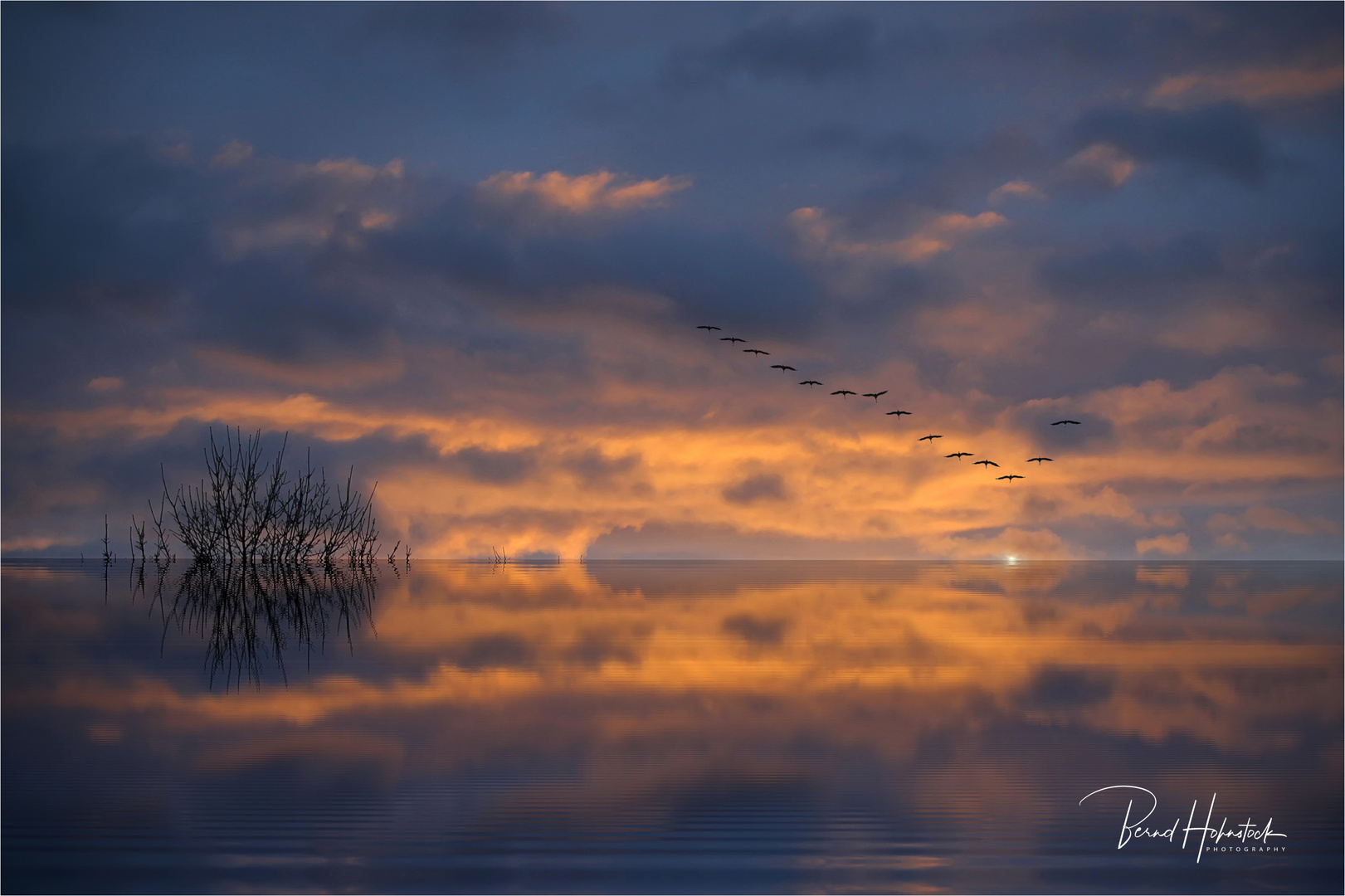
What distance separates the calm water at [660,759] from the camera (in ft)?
21.5

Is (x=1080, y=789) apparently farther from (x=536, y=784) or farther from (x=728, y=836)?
(x=536, y=784)

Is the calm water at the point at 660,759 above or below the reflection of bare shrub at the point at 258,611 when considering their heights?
below

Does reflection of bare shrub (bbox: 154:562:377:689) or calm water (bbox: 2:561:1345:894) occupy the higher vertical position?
reflection of bare shrub (bbox: 154:562:377:689)

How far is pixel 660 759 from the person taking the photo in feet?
30.5

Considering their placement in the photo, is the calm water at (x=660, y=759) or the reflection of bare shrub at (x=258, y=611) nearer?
the calm water at (x=660, y=759)

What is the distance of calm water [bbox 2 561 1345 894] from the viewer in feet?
21.5

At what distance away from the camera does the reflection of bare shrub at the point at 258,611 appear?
16.0 meters

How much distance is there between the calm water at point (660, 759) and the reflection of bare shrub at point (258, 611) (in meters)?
0.20

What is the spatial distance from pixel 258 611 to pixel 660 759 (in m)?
17.3

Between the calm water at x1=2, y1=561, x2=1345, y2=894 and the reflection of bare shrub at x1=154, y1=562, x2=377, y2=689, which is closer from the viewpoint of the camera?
the calm water at x1=2, y1=561, x2=1345, y2=894

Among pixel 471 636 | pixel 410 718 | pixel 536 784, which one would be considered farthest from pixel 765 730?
pixel 471 636

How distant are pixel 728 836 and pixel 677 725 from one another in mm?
3695

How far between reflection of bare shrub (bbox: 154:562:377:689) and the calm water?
8.0 inches

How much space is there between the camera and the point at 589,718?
36.3 ft
